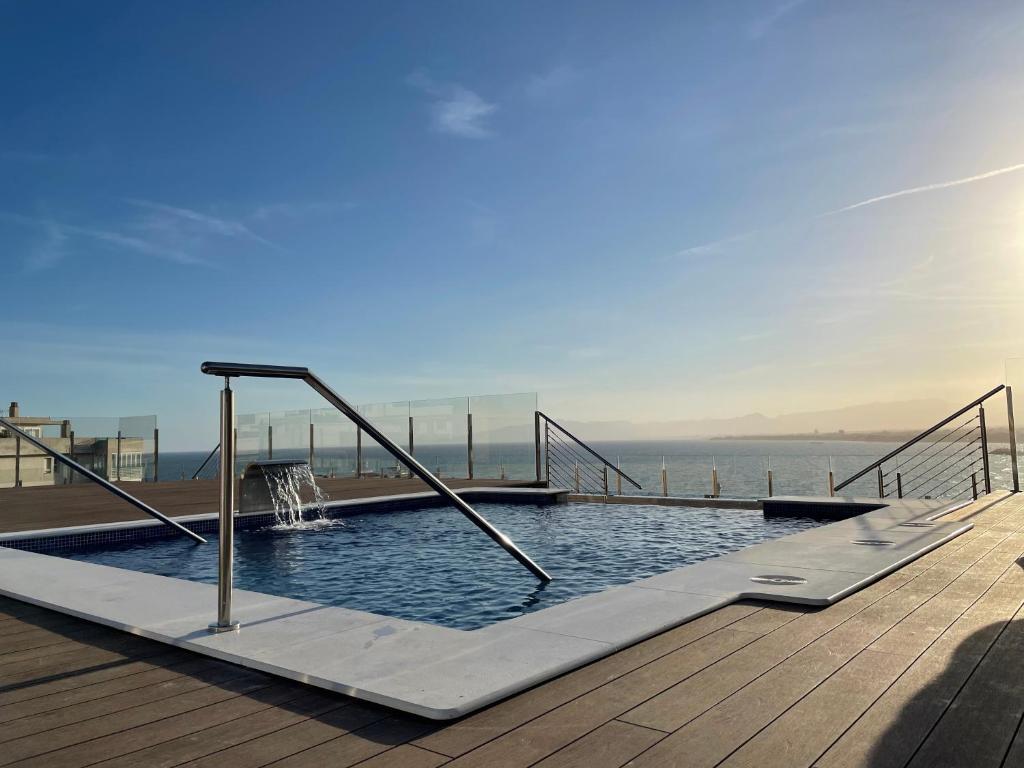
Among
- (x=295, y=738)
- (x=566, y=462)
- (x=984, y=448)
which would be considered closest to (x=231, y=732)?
(x=295, y=738)

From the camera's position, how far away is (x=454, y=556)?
604 cm

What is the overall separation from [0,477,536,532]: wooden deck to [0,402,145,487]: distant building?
1.30 m

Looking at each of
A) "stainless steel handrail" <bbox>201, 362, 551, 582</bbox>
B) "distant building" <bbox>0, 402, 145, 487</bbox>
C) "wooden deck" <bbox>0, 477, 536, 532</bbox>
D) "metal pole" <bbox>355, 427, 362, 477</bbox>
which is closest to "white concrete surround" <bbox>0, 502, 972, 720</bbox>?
"stainless steel handrail" <bbox>201, 362, 551, 582</bbox>

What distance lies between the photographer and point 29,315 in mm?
24297

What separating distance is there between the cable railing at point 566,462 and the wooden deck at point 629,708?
8.30 metres

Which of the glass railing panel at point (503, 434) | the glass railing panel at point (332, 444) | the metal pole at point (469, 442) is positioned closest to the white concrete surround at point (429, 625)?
the glass railing panel at point (503, 434)

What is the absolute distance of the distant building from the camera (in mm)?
14180

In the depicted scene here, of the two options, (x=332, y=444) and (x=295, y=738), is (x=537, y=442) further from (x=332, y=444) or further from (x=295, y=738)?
(x=295, y=738)

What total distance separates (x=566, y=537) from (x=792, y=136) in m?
6.89

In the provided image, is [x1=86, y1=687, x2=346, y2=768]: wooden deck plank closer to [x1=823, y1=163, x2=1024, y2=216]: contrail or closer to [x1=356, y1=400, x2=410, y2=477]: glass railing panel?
[x1=823, y1=163, x2=1024, y2=216]: contrail

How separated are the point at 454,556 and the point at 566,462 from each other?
616cm

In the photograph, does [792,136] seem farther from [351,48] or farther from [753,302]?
[753,302]

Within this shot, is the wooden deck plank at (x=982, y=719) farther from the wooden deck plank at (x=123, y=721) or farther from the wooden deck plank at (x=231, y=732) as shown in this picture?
the wooden deck plank at (x=123, y=721)

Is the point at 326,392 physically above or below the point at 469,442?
above
